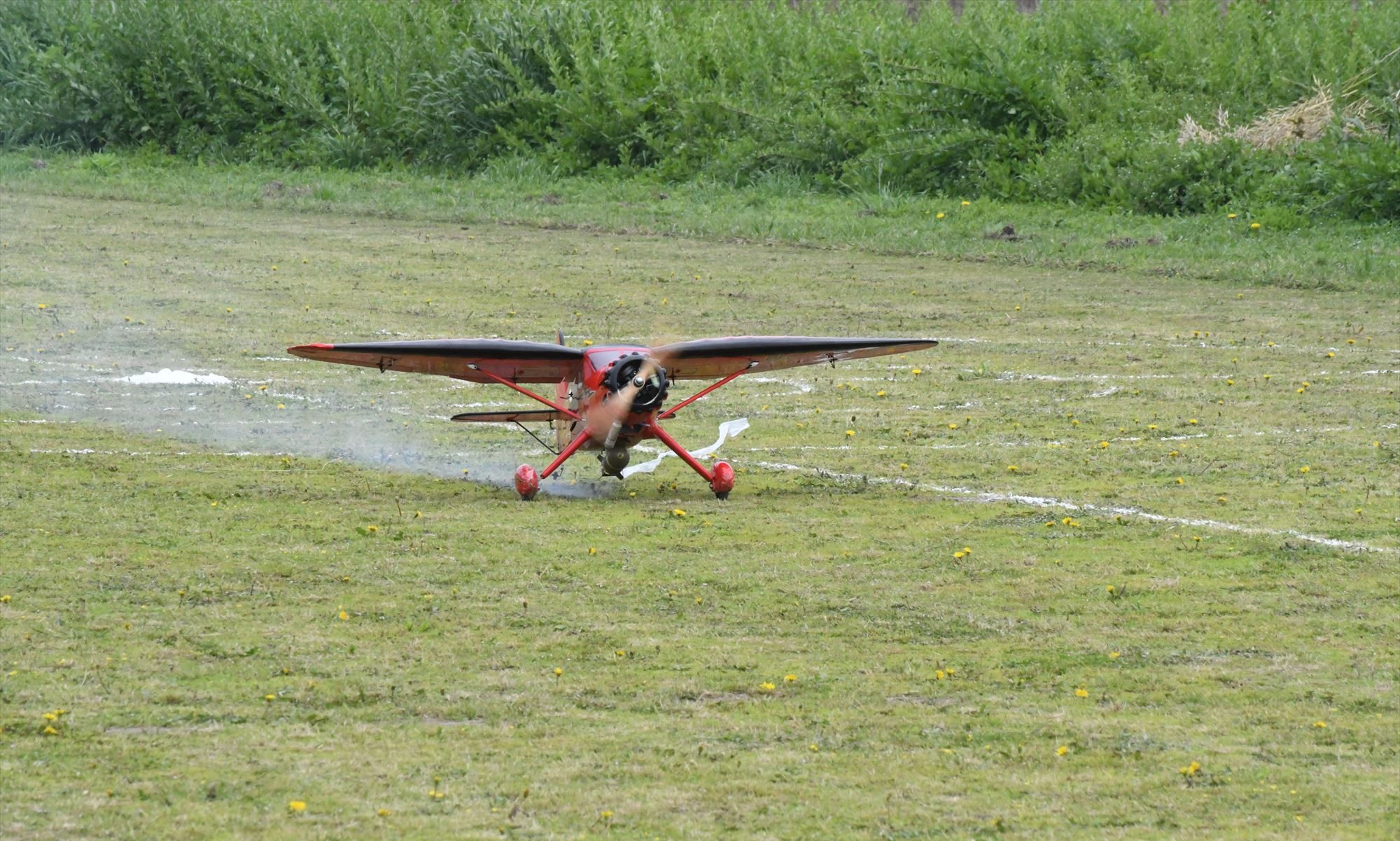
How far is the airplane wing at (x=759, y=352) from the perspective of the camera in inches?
A: 456

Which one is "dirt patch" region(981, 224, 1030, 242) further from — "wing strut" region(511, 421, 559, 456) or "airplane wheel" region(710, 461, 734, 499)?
"airplane wheel" region(710, 461, 734, 499)

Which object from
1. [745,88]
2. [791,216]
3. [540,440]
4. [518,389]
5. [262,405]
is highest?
[745,88]

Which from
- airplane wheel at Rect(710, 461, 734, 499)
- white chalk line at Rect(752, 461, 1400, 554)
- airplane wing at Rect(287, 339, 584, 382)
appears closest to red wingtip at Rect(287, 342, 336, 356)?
airplane wing at Rect(287, 339, 584, 382)

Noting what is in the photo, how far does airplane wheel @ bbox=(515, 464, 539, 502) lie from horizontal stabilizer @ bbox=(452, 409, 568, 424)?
1.36ft

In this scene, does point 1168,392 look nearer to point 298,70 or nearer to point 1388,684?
point 1388,684

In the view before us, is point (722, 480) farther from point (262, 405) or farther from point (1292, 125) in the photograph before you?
point (1292, 125)

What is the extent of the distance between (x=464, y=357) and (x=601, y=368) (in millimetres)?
885

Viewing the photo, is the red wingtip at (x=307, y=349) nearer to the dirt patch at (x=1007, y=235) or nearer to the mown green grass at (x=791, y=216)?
the mown green grass at (x=791, y=216)

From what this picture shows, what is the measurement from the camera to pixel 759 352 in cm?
1193

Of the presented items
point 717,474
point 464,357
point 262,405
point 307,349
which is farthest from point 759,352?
point 262,405

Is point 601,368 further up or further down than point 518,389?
further up

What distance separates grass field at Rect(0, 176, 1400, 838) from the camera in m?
6.42

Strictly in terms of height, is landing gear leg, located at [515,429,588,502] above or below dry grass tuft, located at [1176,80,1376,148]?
below

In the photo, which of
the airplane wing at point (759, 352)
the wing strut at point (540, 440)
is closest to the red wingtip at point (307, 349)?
the wing strut at point (540, 440)
